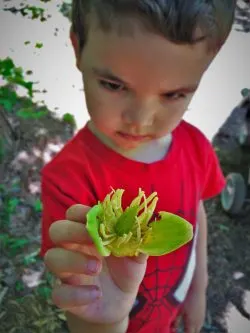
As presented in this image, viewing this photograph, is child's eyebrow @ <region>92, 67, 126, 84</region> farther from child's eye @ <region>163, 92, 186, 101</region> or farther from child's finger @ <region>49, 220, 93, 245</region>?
child's finger @ <region>49, 220, 93, 245</region>

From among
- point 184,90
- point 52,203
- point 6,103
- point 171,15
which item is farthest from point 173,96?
point 6,103

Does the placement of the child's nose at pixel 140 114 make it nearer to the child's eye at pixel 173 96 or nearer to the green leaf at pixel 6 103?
the child's eye at pixel 173 96

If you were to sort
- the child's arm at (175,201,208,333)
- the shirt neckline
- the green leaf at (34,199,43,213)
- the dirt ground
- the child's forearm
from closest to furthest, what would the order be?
1. the child's forearm
2. the shirt neckline
3. the child's arm at (175,201,208,333)
4. the dirt ground
5. the green leaf at (34,199,43,213)

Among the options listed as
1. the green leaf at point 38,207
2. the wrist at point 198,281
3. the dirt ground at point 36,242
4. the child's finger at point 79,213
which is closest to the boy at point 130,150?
the child's finger at point 79,213

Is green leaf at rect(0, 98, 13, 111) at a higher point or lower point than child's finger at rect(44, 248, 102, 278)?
lower

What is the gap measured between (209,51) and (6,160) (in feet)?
3.01

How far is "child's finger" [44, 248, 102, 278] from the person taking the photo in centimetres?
61

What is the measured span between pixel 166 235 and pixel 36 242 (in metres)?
0.91

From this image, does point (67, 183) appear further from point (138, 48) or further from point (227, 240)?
point (227, 240)

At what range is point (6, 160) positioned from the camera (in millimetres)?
1542

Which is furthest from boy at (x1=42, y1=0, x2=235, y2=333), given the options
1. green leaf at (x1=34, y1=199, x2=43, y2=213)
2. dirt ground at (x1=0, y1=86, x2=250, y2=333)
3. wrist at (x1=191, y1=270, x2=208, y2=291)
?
green leaf at (x1=34, y1=199, x2=43, y2=213)

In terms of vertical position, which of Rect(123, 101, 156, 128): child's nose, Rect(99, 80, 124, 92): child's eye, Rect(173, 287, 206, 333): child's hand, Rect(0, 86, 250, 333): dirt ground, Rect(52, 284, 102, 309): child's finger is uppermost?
Rect(99, 80, 124, 92): child's eye

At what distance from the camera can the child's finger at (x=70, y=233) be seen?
0.59 m

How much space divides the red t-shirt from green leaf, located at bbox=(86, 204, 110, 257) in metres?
0.28
